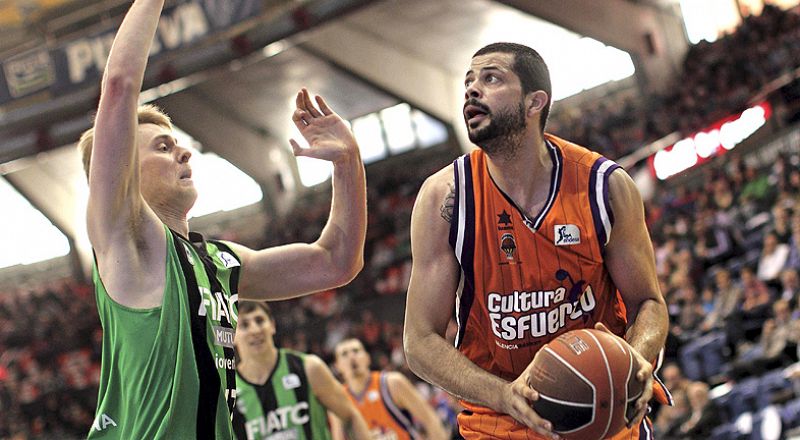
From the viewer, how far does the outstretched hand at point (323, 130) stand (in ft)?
11.9

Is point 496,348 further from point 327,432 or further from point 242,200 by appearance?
point 242,200

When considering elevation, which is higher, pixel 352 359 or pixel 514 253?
pixel 514 253

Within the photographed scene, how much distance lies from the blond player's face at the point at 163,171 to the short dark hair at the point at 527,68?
1.14 m

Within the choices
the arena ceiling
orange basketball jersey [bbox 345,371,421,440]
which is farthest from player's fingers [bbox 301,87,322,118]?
the arena ceiling

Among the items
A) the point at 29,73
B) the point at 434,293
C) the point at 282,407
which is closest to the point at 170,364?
the point at 434,293

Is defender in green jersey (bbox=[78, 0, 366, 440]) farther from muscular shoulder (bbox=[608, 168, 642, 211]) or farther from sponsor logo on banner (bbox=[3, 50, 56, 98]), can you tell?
sponsor logo on banner (bbox=[3, 50, 56, 98])

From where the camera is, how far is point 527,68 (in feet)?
12.0

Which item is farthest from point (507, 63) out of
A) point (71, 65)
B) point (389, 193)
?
point (389, 193)

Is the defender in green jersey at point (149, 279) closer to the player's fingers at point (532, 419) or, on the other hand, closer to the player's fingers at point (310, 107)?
the player's fingers at point (310, 107)

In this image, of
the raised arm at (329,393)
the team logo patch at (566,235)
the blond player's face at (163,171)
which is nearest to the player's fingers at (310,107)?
the blond player's face at (163,171)

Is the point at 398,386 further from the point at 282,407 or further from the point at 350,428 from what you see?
the point at 282,407

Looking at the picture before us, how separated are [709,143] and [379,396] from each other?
1161 centimetres

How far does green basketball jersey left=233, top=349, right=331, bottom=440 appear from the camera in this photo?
6051 millimetres

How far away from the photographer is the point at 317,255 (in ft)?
12.3
